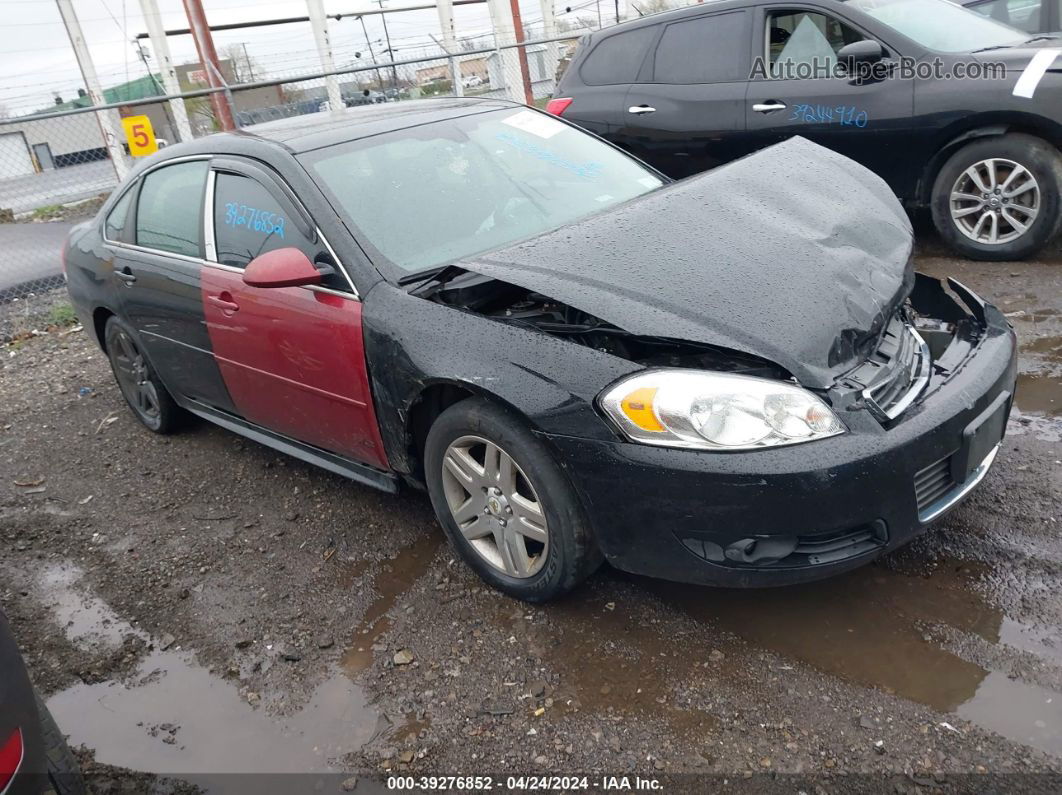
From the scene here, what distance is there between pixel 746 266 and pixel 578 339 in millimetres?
591

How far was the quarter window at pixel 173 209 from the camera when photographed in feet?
12.8

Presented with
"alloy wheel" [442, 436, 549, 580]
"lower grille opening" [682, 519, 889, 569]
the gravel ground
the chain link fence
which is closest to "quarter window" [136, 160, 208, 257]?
the gravel ground

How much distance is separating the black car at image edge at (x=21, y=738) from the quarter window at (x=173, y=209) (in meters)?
2.28

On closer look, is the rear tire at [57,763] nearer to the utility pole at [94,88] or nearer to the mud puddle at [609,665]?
the mud puddle at [609,665]

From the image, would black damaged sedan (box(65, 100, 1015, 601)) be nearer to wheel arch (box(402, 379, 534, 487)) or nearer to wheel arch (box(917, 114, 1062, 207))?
wheel arch (box(402, 379, 534, 487))

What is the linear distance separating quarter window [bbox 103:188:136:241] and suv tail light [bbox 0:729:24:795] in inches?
126

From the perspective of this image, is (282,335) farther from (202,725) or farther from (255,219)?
(202,725)

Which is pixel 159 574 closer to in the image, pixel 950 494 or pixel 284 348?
pixel 284 348

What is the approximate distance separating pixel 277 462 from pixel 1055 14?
25.8 feet

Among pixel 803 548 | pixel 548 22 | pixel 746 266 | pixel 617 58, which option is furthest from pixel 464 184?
pixel 548 22

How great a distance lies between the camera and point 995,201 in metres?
5.53

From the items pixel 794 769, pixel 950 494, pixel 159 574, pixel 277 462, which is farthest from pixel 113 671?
pixel 950 494

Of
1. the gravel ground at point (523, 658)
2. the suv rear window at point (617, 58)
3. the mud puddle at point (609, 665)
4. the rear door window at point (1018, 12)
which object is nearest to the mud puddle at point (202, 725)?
the gravel ground at point (523, 658)

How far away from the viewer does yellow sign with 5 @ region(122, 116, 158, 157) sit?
1284 centimetres
